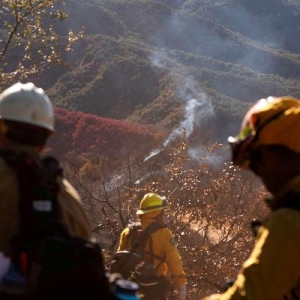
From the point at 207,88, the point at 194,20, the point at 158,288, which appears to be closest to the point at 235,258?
the point at 158,288

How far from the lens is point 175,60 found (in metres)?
37.8

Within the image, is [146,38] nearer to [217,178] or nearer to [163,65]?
[163,65]

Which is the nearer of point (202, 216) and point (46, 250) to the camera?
point (46, 250)

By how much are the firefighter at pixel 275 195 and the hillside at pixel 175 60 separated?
22601 millimetres

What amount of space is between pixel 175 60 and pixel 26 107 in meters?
35.9

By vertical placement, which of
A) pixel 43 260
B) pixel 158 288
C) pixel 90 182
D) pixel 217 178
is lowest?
pixel 90 182

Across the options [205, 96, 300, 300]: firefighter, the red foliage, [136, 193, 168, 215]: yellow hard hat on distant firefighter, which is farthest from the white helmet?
the red foliage

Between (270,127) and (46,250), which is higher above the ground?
(270,127)

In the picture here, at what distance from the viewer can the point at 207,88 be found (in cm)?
3183

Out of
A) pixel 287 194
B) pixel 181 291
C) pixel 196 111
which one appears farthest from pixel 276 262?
pixel 196 111

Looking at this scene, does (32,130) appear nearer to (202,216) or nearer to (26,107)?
(26,107)

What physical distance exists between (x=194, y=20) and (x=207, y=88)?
17.3m

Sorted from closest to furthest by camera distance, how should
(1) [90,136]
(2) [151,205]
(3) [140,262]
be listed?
(3) [140,262] → (2) [151,205] → (1) [90,136]

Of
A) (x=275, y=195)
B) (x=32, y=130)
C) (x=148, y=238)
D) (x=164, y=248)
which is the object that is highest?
(x=32, y=130)
